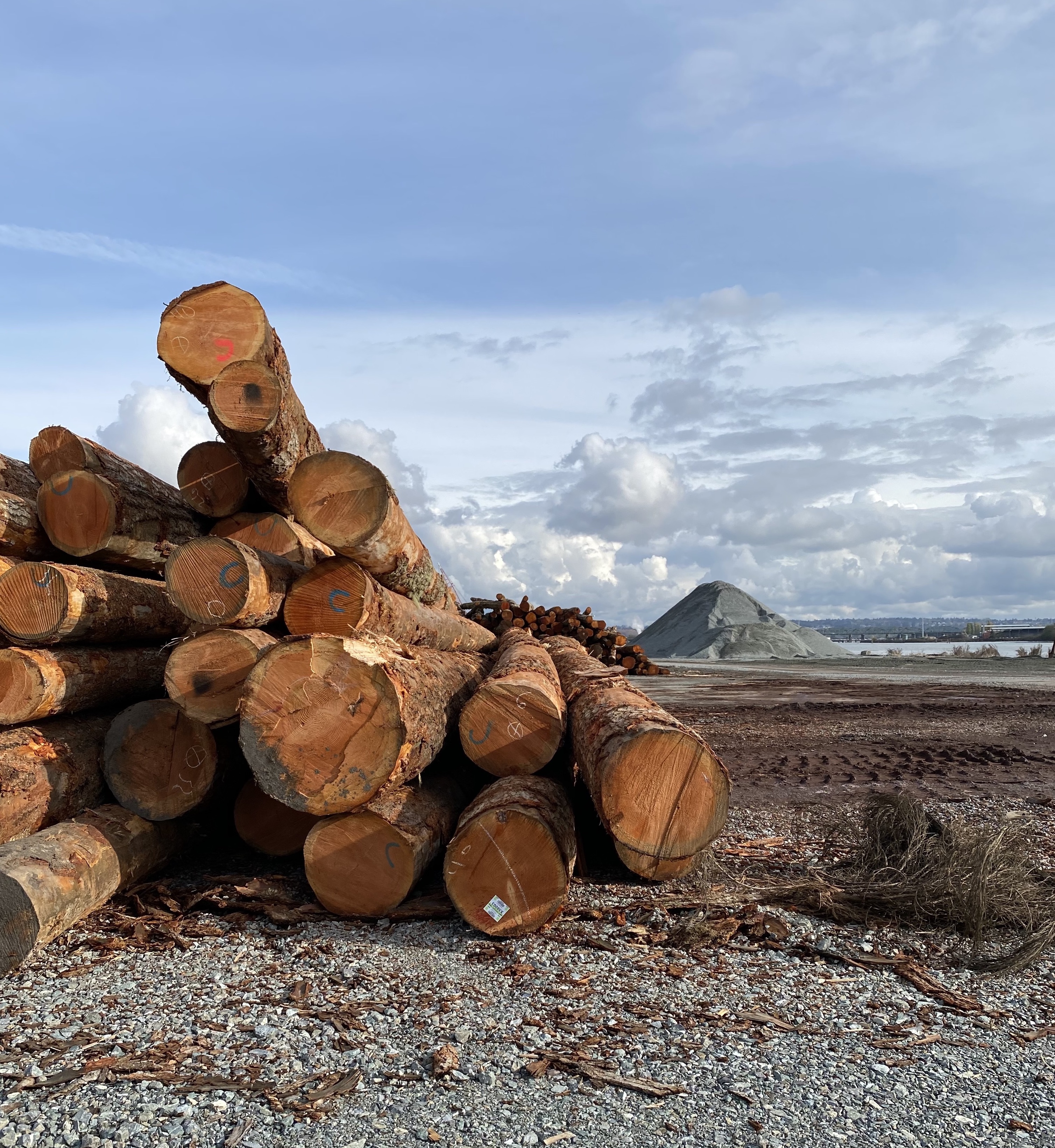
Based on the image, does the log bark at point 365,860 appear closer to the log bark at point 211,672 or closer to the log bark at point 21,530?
the log bark at point 211,672

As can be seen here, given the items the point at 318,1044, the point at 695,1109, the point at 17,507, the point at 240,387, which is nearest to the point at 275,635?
the point at 240,387

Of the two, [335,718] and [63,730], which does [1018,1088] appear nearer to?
[335,718]

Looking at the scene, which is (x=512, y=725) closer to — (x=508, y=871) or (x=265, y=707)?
(x=508, y=871)

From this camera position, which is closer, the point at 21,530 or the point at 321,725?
the point at 321,725

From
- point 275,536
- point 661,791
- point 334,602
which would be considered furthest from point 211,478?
point 661,791

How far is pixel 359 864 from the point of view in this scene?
14.5 feet

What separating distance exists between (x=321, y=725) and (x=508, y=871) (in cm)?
122

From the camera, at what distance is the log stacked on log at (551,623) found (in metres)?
15.5

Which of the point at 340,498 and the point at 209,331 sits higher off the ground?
the point at 209,331

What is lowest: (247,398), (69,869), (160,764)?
(69,869)

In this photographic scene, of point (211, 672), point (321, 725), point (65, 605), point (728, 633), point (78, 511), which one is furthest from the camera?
point (728, 633)

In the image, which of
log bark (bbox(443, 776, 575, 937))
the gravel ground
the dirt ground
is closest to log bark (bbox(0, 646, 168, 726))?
the gravel ground

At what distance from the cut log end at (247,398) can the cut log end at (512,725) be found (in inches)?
90.2

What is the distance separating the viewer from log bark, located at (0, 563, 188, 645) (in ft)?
16.2
